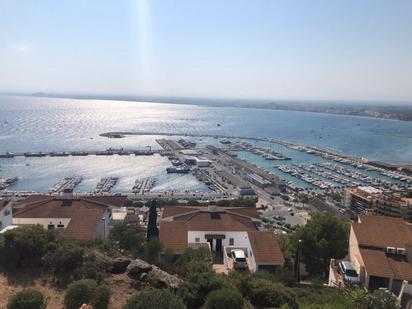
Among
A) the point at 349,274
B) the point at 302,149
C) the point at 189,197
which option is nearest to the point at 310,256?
the point at 349,274

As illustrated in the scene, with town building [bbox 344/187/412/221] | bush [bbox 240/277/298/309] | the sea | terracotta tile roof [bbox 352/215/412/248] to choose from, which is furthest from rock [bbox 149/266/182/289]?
the sea

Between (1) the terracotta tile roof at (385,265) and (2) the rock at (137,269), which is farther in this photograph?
(1) the terracotta tile roof at (385,265)

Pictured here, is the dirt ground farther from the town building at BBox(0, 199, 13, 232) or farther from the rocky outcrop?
the town building at BBox(0, 199, 13, 232)

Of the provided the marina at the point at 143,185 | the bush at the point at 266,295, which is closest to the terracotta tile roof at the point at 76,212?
the bush at the point at 266,295

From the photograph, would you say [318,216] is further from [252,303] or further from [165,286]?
[165,286]

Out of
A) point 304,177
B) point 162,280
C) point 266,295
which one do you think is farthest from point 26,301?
point 304,177

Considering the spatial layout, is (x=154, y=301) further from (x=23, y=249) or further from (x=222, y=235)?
(x=222, y=235)

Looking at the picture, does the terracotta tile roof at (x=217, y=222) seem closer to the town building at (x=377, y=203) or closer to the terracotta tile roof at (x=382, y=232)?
the terracotta tile roof at (x=382, y=232)
